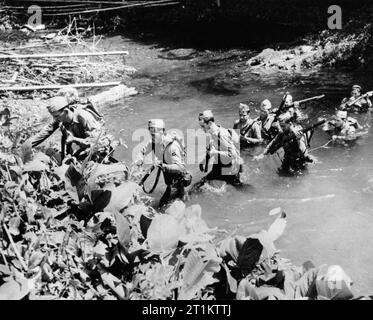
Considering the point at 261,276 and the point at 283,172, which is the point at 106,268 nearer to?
the point at 261,276

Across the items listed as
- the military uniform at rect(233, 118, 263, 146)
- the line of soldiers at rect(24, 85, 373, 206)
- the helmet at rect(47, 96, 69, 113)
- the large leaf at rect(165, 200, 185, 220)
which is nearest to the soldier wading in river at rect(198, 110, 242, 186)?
the line of soldiers at rect(24, 85, 373, 206)

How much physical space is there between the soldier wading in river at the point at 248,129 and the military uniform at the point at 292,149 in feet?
2.27

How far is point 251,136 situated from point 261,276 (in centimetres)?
644

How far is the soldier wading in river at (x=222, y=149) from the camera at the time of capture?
7141mm

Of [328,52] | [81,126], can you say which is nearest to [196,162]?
[81,126]

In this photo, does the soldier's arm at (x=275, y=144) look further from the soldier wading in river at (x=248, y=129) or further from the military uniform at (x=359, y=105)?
the military uniform at (x=359, y=105)

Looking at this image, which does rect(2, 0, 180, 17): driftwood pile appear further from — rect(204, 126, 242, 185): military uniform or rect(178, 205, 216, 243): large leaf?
rect(178, 205, 216, 243): large leaf

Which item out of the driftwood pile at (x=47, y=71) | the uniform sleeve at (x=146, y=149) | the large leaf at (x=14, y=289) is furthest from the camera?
the driftwood pile at (x=47, y=71)

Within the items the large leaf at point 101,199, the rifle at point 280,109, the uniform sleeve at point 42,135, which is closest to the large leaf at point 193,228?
the large leaf at point 101,199

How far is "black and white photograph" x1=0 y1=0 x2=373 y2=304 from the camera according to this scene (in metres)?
2.60

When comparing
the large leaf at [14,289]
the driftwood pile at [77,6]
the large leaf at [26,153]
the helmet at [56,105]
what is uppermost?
the driftwood pile at [77,6]

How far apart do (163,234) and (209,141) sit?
453cm

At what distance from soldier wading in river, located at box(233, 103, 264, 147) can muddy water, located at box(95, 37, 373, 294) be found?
357mm

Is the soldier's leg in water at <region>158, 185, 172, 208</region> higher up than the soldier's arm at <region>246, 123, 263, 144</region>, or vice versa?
the soldier's arm at <region>246, 123, 263, 144</region>
